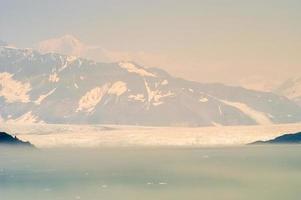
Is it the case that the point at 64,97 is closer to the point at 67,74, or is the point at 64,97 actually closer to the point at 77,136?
the point at 67,74

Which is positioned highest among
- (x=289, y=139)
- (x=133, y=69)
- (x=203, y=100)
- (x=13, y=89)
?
(x=133, y=69)

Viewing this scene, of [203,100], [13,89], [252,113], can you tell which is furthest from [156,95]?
[13,89]

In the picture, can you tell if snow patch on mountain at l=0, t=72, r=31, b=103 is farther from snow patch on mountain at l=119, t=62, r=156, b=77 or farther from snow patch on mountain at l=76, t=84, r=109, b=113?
snow patch on mountain at l=119, t=62, r=156, b=77

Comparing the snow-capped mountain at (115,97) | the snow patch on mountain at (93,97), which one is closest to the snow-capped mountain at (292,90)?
the snow-capped mountain at (115,97)

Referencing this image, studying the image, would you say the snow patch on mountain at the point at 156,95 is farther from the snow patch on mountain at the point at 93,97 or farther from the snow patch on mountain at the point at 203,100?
the snow patch on mountain at the point at 93,97

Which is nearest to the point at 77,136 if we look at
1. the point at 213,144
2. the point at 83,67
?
the point at 213,144

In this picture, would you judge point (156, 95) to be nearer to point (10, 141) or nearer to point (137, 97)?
point (137, 97)

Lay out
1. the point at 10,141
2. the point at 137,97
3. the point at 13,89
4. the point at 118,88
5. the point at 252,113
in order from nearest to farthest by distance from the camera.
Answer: the point at 10,141
the point at 252,113
the point at 137,97
the point at 118,88
the point at 13,89

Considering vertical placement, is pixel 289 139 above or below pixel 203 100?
below
